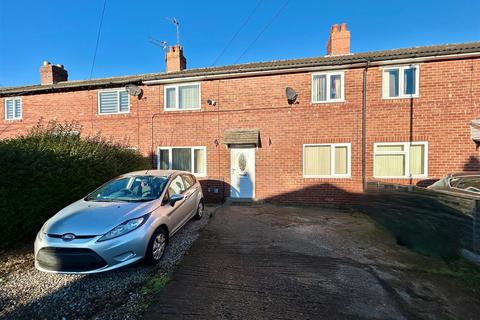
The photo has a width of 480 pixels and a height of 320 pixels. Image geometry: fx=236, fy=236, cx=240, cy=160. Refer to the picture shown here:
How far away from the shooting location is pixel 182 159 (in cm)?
976

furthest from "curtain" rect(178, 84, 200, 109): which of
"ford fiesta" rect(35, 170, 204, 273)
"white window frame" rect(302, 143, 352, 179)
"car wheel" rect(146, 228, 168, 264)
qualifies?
"car wheel" rect(146, 228, 168, 264)

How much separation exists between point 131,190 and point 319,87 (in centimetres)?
727

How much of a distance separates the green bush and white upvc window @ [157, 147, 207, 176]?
3126 millimetres

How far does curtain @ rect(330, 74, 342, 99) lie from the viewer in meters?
8.55

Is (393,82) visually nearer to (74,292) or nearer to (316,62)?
(316,62)

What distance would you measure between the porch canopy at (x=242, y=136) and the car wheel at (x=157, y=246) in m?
5.14

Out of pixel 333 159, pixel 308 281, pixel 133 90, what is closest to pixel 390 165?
pixel 333 159

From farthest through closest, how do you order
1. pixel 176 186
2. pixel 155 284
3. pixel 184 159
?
pixel 184 159 < pixel 176 186 < pixel 155 284

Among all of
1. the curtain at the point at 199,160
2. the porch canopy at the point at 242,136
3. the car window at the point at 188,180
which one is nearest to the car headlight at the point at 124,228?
the car window at the point at 188,180

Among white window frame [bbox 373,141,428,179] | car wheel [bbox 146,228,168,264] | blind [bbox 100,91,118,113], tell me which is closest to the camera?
car wheel [bbox 146,228,168,264]

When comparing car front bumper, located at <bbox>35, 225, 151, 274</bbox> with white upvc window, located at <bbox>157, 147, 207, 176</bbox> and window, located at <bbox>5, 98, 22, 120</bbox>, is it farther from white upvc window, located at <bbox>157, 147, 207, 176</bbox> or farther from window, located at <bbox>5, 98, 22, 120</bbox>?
window, located at <bbox>5, 98, 22, 120</bbox>

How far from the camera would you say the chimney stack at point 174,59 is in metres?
11.1

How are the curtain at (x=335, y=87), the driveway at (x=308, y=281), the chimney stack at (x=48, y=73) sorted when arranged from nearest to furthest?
the driveway at (x=308, y=281)
the curtain at (x=335, y=87)
the chimney stack at (x=48, y=73)

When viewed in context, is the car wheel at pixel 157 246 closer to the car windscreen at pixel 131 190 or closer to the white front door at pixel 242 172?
the car windscreen at pixel 131 190
